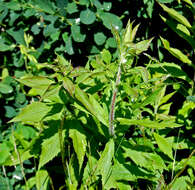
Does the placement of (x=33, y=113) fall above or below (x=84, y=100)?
below

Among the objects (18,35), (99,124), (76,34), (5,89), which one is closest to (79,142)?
(99,124)

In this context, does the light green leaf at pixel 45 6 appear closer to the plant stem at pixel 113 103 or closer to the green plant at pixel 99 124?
the green plant at pixel 99 124

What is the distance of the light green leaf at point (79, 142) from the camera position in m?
1.71

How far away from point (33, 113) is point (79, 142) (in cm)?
36

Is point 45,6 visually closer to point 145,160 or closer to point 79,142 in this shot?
point 79,142

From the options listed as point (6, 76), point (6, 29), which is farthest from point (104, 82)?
point (6, 29)

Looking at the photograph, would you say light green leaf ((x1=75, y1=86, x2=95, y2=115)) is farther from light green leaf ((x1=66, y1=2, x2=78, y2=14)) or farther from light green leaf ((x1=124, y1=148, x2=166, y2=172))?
light green leaf ((x1=66, y1=2, x2=78, y2=14))

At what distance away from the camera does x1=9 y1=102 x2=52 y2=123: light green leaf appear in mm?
1753

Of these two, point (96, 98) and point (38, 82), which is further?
point (96, 98)

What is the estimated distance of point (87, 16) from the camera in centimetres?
229

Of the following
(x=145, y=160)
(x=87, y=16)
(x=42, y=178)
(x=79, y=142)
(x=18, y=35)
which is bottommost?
(x=42, y=178)

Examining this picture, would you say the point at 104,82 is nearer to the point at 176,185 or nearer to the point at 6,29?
the point at 176,185

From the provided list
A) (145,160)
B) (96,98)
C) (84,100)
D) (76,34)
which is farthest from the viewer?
(76,34)

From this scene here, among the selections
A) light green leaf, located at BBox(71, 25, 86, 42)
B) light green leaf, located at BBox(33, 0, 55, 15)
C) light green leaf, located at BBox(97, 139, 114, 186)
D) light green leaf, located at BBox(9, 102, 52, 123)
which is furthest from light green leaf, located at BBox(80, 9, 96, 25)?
light green leaf, located at BBox(97, 139, 114, 186)
